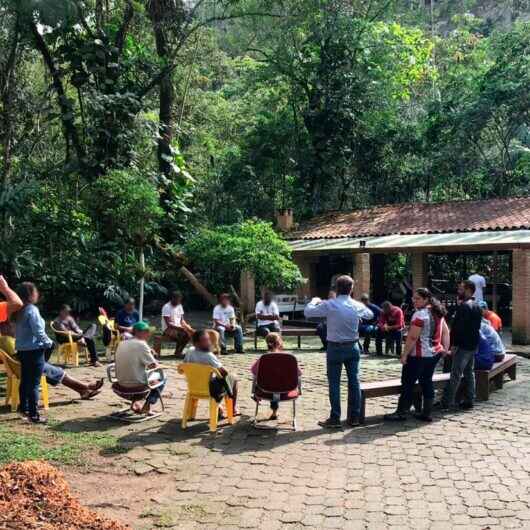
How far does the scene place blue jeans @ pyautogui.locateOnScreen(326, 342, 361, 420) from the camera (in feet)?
22.0

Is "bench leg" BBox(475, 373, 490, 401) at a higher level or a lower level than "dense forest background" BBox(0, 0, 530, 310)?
lower

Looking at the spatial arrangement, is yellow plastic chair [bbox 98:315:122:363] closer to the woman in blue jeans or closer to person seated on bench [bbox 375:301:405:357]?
the woman in blue jeans

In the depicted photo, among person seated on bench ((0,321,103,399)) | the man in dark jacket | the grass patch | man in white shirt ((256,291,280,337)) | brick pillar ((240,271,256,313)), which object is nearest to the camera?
the grass patch

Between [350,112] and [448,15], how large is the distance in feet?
96.3

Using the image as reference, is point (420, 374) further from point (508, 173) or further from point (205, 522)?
point (508, 173)

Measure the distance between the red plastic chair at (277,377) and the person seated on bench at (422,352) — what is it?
118cm

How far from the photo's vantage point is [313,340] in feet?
49.1

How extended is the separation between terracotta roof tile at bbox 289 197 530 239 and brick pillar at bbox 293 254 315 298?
0.71 m

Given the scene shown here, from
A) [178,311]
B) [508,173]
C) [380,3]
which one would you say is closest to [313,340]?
[178,311]

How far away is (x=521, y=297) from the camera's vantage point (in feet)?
46.9

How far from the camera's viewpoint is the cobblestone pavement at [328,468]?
443 centimetres

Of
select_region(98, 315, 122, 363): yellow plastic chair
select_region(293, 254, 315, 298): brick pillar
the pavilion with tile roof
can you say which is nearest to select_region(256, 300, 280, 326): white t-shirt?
select_region(98, 315, 122, 363): yellow plastic chair

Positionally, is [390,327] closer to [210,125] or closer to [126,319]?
[126,319]

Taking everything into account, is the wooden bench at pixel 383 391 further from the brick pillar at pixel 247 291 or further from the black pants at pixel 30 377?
the brick pillar at pixel 247 291
